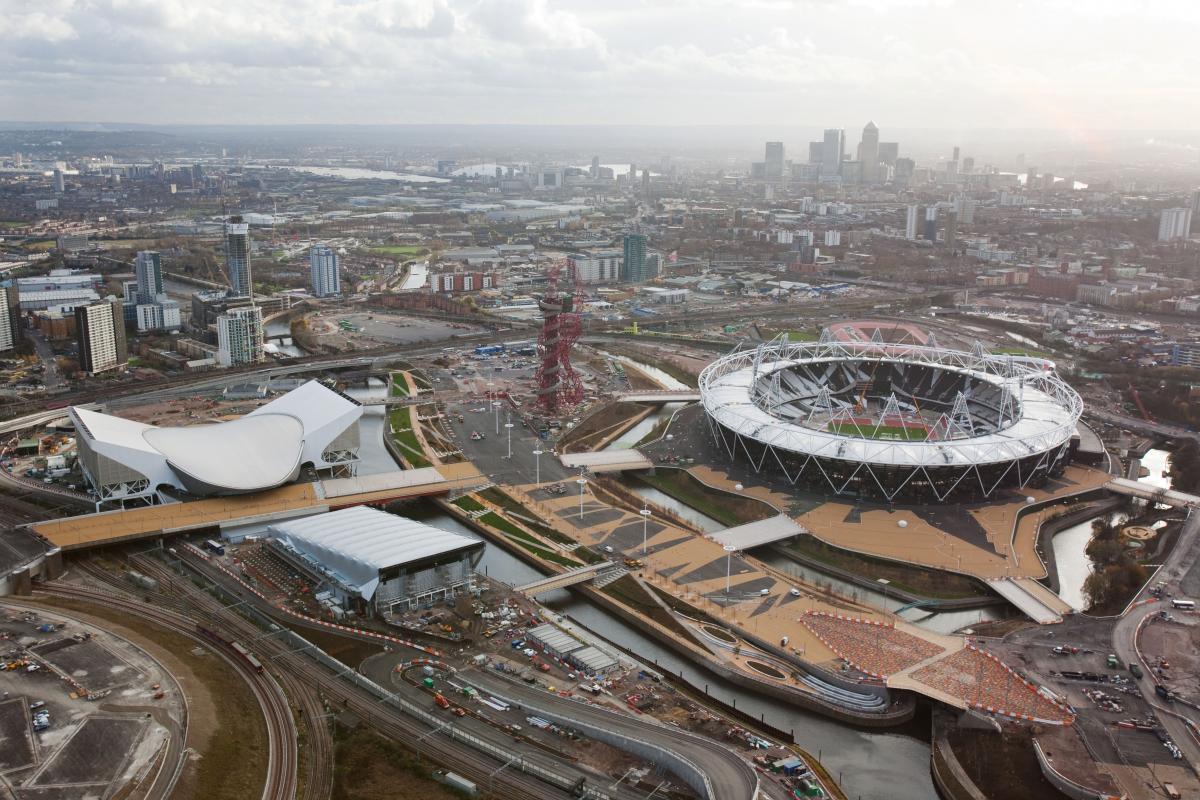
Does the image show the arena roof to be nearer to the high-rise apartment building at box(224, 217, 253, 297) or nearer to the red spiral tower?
the red spiral tower

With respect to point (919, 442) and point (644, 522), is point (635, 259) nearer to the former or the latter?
point (919, 442)

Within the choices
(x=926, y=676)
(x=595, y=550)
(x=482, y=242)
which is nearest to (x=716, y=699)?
(x=926, y=676)

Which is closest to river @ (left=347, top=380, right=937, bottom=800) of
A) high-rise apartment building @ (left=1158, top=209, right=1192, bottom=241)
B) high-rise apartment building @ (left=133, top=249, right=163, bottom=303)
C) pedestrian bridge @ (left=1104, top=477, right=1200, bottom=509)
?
pedestrian bridge @ (left=1104, top=477, right=1200, bottom=509)

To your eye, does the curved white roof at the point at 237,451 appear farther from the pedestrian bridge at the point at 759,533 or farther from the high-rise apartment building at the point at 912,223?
the high-rise apartment building at the point at 912,223

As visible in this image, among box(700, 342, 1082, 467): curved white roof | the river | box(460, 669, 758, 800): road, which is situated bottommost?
the river

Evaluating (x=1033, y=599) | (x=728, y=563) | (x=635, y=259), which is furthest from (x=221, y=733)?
(x=635, y=259)
